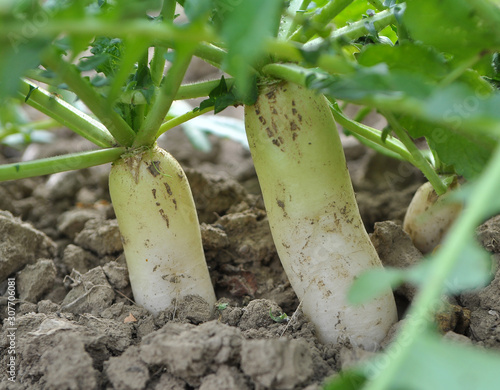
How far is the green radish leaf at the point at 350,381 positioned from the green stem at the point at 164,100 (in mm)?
408

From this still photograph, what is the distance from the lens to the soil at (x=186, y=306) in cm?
76

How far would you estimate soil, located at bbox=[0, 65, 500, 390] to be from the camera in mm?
756

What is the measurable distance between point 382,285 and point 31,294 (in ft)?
→ 2.82

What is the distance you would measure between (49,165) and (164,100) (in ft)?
0.80

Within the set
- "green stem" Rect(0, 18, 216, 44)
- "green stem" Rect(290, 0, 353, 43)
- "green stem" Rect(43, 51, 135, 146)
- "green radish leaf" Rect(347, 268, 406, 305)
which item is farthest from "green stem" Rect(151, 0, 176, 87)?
"green radish leaf" Rect(347, 268, 406, 305)

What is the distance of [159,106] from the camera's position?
889mm

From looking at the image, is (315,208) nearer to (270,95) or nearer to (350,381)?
(270,95)

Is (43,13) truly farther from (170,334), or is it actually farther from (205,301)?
(205,301)

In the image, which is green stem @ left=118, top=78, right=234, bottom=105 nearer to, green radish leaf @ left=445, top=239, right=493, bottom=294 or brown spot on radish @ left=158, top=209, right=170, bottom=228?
brown spot on radish @ left=158, top=209, right=170, bottom=228

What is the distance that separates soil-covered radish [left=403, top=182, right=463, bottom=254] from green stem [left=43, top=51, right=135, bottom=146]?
680 millimetres

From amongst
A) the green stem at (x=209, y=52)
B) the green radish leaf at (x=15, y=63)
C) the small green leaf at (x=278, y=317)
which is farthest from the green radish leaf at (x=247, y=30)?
the small green leaf at (x=278, y=317)

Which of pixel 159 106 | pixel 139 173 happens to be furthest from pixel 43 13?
pixel 139 173

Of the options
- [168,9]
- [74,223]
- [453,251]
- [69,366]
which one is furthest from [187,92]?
[74,223]

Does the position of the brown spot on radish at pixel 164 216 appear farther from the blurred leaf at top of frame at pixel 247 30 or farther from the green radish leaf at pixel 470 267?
the green radish leaf at pixel 470 267
